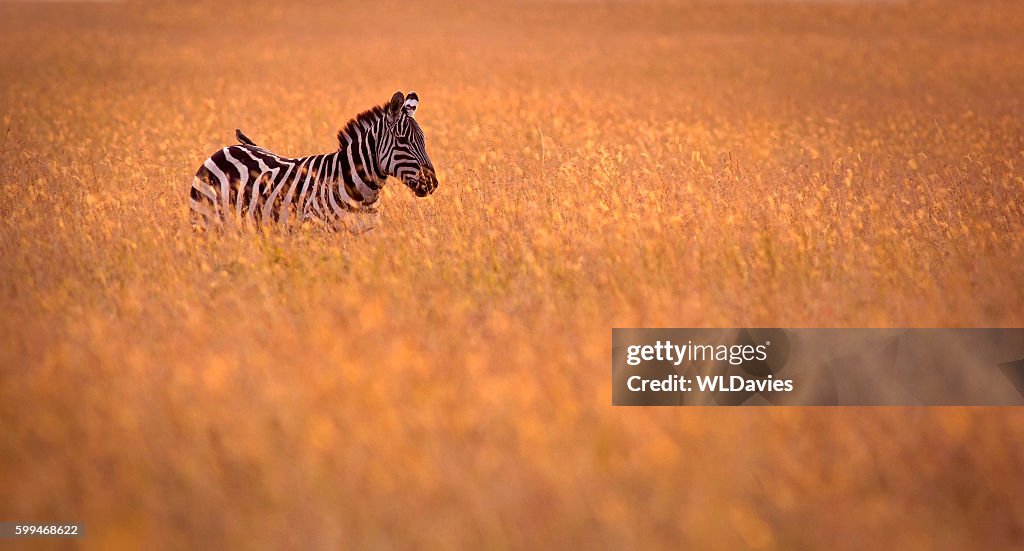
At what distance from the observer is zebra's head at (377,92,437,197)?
862cm

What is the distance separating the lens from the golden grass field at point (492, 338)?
12.7 ft

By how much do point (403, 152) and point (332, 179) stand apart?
720 millimetres

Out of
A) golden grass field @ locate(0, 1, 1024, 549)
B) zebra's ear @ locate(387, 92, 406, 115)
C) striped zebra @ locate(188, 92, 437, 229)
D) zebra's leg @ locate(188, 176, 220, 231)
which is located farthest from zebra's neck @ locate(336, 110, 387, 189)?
zebra's leg @ locate(188, 176, 220, 231)

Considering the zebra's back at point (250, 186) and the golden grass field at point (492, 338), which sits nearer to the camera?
the golden grass field at point (492, 338)

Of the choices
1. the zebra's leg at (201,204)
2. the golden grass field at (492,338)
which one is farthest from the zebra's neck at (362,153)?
the zebra's leg at (201,204)

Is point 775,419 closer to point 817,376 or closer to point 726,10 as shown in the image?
point 817,376
